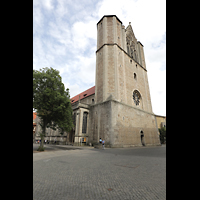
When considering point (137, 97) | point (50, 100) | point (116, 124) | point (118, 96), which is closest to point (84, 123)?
point (116, 124)

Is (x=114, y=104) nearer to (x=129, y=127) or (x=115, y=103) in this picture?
(x=115, y=103)

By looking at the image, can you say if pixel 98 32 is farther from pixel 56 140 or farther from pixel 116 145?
pixel 56 140

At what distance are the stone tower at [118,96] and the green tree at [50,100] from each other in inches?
287

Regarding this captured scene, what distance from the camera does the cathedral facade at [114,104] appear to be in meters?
20.5

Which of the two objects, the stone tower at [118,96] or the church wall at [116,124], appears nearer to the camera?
the church wall at [116,124]

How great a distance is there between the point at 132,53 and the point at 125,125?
20.3 meters

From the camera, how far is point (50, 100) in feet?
46.3

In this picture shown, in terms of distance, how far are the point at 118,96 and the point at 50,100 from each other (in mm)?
12293

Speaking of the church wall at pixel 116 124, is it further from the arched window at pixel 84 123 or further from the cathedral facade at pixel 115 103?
the arched window at pixel 84 123

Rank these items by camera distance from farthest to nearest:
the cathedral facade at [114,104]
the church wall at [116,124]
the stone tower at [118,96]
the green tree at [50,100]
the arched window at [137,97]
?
the arched window at [137,97] → the cathedral facade at [114,104] → the stone tower at [118,96] → the church wall at [116,124] → the green tree at [50,100]

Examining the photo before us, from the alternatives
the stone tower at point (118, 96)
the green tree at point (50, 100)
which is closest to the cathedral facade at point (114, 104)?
the stone tower at point (118, 96)
